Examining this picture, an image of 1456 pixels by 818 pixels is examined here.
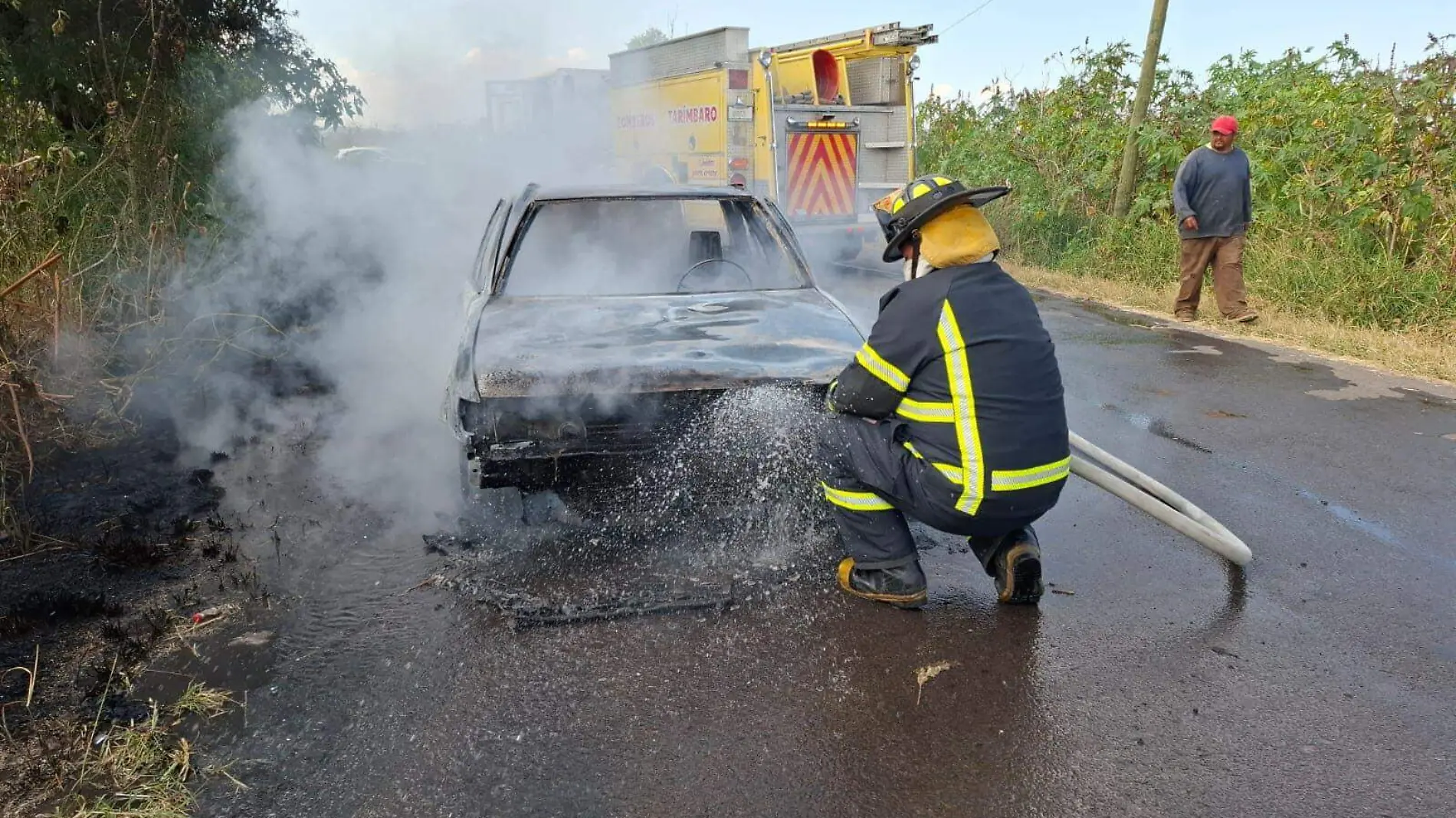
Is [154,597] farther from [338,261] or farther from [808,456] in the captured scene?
[338,261]

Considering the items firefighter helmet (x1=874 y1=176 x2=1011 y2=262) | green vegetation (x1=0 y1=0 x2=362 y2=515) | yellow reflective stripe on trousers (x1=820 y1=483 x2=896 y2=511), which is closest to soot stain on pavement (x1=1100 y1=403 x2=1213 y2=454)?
yellow reflective stripe on trousers (x1=820 y1=483 x2=896 y2=511)

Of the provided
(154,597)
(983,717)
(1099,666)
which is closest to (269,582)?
(154,597)

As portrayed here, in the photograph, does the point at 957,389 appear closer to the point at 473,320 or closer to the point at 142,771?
the point at 473,320

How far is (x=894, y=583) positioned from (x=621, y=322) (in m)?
1.61

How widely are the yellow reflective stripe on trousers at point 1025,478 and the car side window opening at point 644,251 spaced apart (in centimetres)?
203

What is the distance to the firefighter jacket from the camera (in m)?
2.88

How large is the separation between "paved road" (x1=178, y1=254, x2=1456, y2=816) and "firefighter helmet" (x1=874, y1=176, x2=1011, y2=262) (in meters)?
1.29

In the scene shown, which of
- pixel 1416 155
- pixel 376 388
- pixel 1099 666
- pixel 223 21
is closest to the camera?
pixel 1099 666

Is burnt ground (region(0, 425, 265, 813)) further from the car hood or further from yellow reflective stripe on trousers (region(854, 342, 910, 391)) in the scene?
yellow reflective stripe on trousers (region(854, 342, 910, 391))

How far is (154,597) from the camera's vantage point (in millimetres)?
3330

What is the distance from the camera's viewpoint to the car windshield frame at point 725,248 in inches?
178

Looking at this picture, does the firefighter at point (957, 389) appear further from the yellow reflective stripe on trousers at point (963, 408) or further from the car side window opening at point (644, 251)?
the car side window opening at point (644, 251)

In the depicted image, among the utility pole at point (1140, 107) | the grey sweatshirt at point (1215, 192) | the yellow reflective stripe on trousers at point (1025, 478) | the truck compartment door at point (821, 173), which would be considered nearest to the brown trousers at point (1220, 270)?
the grey sweatshirt at point (1215, 192)

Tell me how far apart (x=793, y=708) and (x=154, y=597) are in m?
2.31
